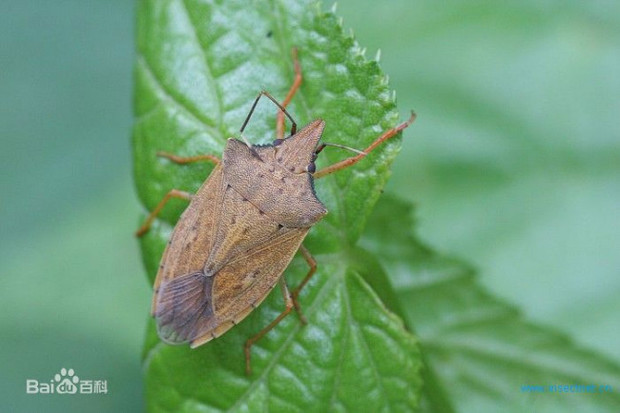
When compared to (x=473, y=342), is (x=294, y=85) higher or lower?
higher

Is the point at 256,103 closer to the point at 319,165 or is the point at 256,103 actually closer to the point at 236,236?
the point at 319,165

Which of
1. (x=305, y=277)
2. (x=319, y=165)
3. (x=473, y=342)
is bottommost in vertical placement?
(x=473, y=342)

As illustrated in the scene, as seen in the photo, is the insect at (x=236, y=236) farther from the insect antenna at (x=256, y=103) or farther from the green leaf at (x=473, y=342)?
the green leaf at (x=473, y=342)

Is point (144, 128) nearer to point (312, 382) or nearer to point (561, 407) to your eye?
point (312, 382)

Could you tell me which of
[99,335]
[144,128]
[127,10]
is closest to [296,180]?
[144,128]

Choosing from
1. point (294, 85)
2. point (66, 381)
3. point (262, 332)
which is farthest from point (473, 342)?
point (66, 381)

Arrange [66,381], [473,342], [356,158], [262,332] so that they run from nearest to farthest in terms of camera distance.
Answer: [356,158]
[262,332]
[473,342]
[66,381]

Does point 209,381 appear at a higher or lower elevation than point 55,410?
lower

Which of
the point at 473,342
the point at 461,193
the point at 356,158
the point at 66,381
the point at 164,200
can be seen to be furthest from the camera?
the point at 66,381
